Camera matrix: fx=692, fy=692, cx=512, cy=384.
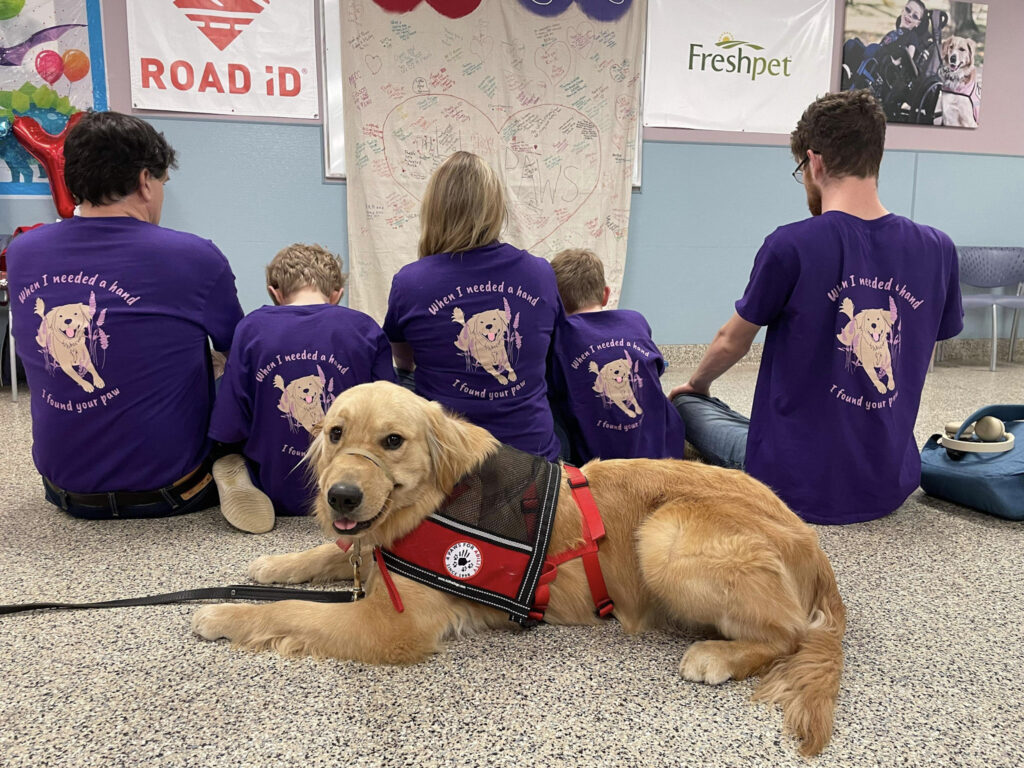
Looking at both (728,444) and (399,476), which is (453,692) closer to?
(399,476)

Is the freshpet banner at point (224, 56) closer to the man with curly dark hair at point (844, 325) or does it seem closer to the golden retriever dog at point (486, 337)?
the golden retriever dog at point (486, 337)

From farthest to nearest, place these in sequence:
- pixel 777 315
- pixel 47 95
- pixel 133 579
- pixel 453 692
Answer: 1. pixel 47 95
2. pixel 777 315
3. pixel 133 579
4. pixel 453 692

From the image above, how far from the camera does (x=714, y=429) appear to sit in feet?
9.20

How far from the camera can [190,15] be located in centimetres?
464

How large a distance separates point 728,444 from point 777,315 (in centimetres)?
58

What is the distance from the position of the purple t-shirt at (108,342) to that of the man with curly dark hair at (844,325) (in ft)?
6.23

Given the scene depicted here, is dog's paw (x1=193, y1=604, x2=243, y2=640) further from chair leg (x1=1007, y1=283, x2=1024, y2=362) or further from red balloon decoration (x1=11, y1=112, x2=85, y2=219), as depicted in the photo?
chair leg (x1=1007, y1=283, x2=1024, y2=362)

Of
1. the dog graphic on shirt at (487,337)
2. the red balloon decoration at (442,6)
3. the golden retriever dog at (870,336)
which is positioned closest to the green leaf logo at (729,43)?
the red balloon decoration at (442,6)

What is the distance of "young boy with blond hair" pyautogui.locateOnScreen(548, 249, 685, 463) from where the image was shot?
2588 mm

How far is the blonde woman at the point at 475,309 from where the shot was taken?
227cm

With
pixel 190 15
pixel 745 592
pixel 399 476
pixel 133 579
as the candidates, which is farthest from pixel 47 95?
pixel 745 592

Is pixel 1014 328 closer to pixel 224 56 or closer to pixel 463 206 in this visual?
pixel 463 206
